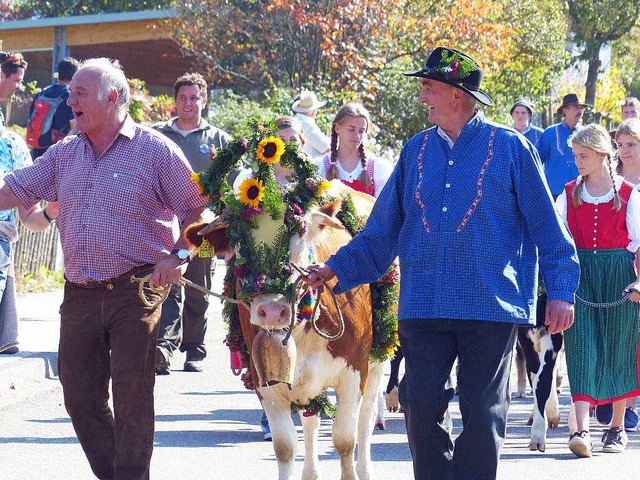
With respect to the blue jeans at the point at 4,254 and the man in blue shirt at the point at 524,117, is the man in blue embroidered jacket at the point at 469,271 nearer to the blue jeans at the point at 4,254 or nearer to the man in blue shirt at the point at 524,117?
the blue jeans at the point at 4,254

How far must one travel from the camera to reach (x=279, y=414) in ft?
22.6

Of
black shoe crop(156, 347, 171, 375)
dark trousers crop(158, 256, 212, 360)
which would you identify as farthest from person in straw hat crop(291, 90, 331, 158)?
black shoe crop(156, 347, 171, 375)

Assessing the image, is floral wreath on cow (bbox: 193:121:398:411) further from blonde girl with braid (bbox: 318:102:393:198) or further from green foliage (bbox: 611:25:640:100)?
green foliage (bbox: 611:25:640:100)

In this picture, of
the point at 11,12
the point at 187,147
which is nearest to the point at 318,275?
the point at 187,147

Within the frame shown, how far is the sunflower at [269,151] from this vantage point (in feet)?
21.4

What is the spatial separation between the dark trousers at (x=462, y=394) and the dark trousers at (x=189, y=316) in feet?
18.6

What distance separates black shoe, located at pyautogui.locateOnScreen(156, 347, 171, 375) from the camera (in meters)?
11.1

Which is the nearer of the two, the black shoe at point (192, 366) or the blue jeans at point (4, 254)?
the blue jeans at point (4, 254)

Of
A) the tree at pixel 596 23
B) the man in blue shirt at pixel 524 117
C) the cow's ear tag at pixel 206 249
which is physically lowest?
the cow's ear tag at pixel 206 249

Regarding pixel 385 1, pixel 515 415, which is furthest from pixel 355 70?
pixel 515 415

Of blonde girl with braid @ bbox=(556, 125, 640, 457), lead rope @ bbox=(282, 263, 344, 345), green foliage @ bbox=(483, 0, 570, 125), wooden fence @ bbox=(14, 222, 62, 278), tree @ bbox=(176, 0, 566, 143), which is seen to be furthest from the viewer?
green foliage @ bbox=(483, 0, 570, 125)

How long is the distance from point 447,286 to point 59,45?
24907mm

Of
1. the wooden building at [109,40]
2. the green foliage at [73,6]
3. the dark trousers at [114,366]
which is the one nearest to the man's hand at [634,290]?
the dark trousers at [114,366]

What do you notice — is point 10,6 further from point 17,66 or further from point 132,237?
point 132,237
